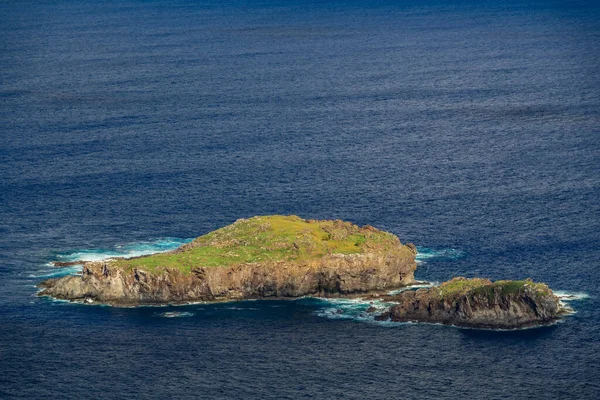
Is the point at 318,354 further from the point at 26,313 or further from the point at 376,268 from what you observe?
the point at 26,313

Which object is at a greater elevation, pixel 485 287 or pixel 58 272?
pixel 58 272

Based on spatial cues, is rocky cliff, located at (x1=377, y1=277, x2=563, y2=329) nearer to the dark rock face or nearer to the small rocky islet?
the small rocky islet

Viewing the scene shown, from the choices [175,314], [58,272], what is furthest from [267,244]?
[58,272]

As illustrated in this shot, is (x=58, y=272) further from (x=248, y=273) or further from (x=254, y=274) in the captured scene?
(x=254, y=274)

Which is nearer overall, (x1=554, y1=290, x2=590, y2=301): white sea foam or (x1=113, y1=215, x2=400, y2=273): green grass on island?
(x1=554, y1=290, x2=590, y2=301): white sea foam

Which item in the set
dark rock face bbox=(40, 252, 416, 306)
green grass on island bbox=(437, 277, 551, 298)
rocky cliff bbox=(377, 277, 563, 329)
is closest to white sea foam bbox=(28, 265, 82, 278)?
dark rock face bbox=(40, 252, 416, 306)

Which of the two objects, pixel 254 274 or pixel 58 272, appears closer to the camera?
pixel 254 274

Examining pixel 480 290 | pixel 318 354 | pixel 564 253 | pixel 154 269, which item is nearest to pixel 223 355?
pixel 318 354
